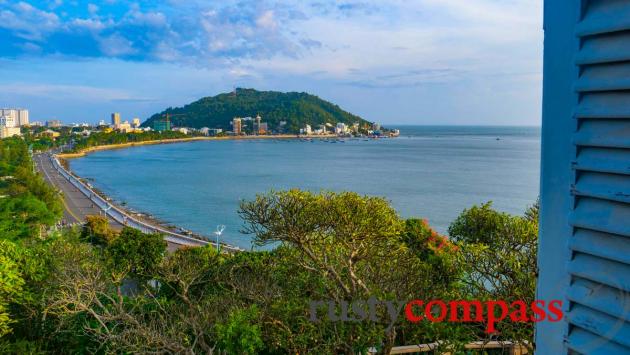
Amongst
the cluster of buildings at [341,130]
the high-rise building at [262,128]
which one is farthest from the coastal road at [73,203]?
the cluster of buildings at [341,130]

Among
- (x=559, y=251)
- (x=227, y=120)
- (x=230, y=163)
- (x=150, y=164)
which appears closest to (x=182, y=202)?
(x=230, y=163)

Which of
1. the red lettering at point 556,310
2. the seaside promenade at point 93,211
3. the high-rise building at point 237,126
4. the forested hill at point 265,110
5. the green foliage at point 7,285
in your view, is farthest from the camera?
the forested hill at point 265,110

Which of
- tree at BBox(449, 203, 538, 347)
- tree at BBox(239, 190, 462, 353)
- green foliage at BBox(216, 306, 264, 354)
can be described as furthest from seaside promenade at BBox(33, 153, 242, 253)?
green foliage at BBox(216, 306, 264, 354)

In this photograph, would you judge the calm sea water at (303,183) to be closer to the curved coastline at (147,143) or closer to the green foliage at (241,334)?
the curved coastline at (147,143)

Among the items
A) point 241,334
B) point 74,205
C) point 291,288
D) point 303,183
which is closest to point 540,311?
point 241,334

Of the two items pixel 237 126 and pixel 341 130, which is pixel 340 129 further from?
pixel 237 126
